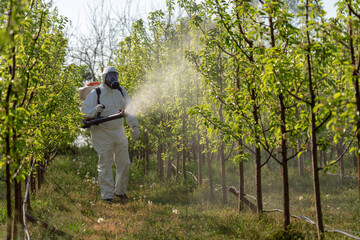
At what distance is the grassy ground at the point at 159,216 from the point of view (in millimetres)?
5316

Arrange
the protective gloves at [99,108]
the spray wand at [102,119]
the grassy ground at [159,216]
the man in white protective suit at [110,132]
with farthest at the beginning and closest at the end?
the man in white protective suit at [110,132] → the protective gloves at [99,108] → the spray wand at [102,119] → the grassy ground at [159,216]

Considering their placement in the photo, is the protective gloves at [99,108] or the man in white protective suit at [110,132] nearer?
the protective gloves at [99,108]

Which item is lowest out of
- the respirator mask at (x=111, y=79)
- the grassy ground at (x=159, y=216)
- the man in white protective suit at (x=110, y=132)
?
the grassy ground at (x=159, y=216)

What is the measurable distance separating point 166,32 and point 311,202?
6779mm

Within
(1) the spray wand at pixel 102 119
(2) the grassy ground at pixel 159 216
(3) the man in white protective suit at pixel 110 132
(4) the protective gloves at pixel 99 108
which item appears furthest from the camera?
(3) the man in white protective suit at pixel 110 132

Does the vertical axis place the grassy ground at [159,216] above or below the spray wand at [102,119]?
below

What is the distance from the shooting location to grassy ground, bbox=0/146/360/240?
209 inches

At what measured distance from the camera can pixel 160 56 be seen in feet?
39.5

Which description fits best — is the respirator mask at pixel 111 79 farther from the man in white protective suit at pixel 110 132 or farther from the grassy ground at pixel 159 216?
the grassy ground at pixel 159 216

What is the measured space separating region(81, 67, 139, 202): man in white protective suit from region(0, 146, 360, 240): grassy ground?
422mm

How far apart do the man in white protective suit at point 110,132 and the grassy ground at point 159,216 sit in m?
0.42

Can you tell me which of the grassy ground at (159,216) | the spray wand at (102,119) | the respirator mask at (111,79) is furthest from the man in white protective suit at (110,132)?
the grassy ground at (159,216)

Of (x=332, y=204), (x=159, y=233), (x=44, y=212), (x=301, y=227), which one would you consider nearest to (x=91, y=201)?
Answer: (x=44, y=212)

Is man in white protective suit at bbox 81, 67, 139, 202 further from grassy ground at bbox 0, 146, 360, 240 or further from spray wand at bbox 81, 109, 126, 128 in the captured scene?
grassy ground at bbox 0, 146, 360, 240
